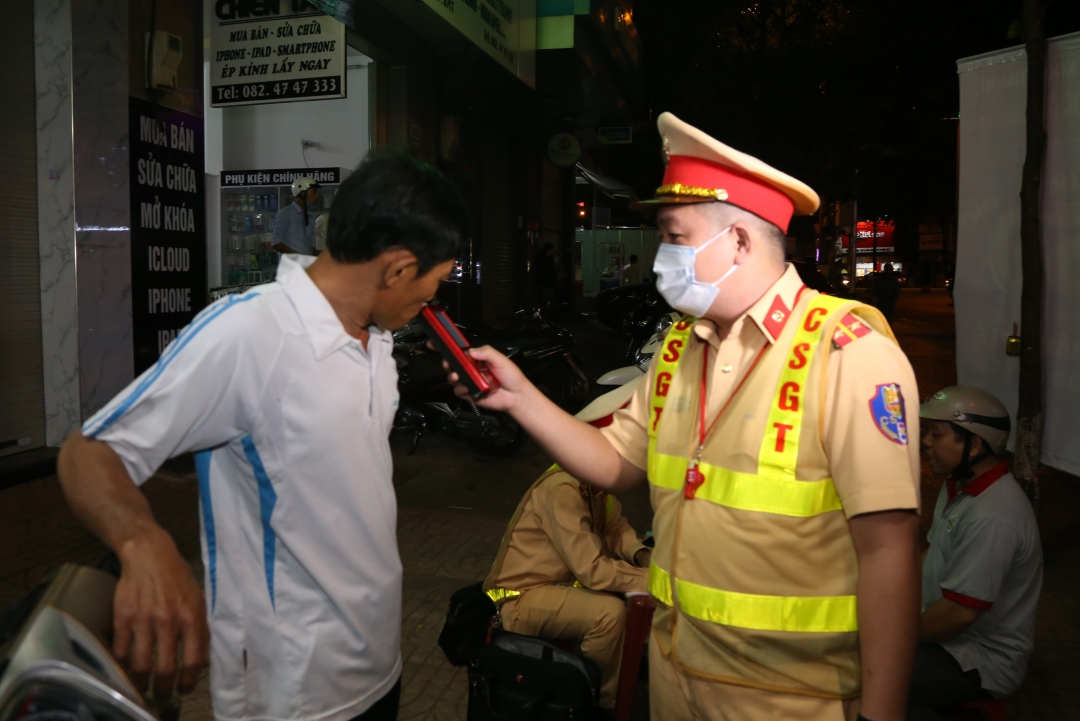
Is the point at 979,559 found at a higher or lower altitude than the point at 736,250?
lower

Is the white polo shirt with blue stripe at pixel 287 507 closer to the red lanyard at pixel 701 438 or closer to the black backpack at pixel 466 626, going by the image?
the red lanyard at pixel 701 438

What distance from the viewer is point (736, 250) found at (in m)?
1.97

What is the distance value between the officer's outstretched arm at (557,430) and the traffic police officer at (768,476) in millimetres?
11

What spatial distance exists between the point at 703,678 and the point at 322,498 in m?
0.93

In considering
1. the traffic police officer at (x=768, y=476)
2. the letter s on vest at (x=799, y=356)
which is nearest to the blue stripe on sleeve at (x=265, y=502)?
the traffic police officer at (x=768, y=476)

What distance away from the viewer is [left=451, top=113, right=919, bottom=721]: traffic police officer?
171 centimetres

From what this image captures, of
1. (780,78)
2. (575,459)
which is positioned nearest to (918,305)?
(780,78)

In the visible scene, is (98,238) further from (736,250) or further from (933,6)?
(933,6)

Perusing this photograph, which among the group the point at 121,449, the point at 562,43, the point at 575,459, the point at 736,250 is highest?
the point at 562,43

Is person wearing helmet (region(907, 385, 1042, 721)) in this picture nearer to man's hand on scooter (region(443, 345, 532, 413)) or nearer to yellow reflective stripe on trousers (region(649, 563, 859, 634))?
yellow reflective stripe on trousers (region(649, 563, 859, 634))

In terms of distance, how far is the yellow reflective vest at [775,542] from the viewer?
178 cm

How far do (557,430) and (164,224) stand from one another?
628 cm

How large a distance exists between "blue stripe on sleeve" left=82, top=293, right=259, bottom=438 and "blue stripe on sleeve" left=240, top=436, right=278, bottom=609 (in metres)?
0.22

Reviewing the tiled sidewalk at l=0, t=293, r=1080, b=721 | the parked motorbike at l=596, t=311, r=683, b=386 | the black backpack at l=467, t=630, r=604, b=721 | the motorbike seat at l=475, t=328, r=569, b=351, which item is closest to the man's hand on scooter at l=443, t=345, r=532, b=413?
the black backpack at l=467, t=630, r=604, b=721
